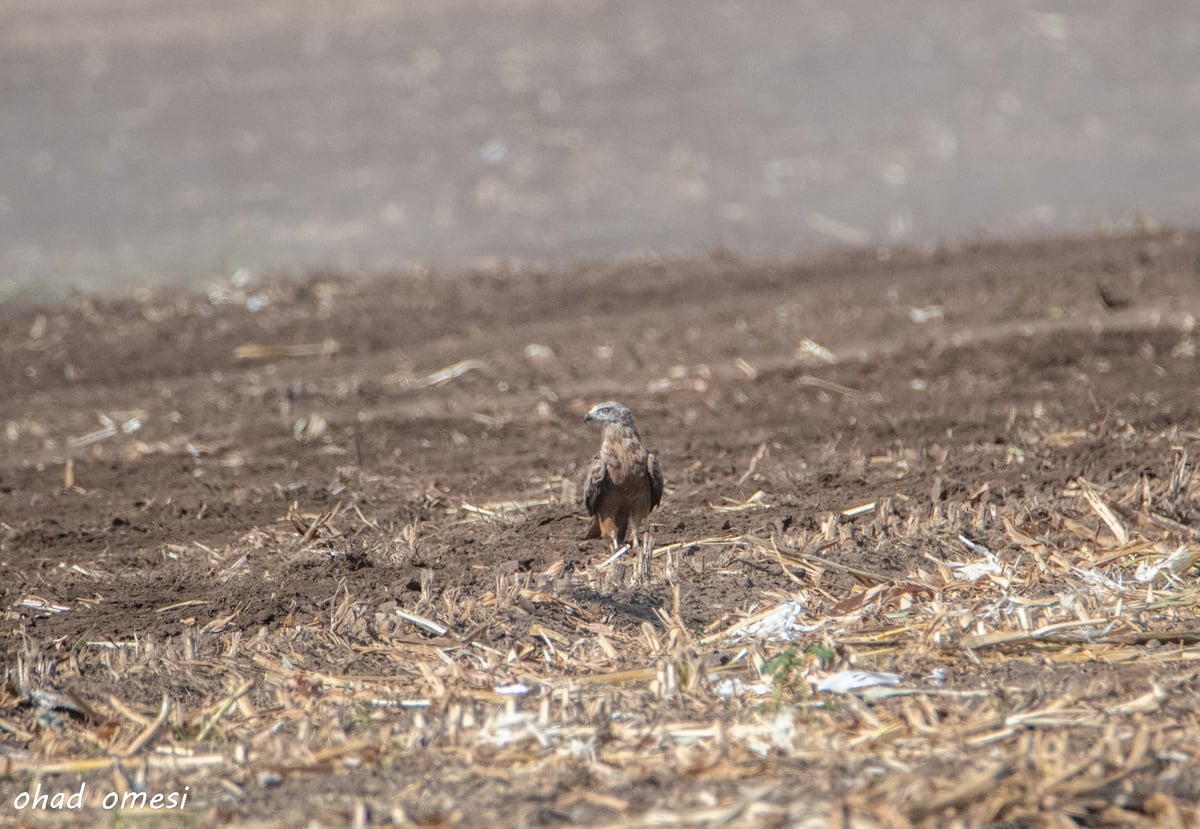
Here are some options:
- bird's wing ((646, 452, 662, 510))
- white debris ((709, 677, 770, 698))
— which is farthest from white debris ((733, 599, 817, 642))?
bird's wing ((646, 452, 662, 510))

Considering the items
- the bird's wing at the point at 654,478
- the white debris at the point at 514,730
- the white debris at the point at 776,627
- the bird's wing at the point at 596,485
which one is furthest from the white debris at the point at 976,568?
the white debris at the point at 514,730

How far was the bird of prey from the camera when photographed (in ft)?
24.3

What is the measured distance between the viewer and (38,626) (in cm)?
637

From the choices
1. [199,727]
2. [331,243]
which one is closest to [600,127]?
[331,243]

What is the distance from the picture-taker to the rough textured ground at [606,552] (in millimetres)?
4695

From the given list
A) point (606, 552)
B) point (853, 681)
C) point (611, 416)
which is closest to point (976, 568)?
point (853, 681)

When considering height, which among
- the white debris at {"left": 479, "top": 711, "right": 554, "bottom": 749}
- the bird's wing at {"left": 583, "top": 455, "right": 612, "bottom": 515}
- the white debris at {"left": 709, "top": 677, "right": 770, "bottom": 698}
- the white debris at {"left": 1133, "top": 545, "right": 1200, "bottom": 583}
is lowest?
the white debris at {"left": 479, "top": 711, "right": 554, "bottom": 749}

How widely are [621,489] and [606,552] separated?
1.52 feet

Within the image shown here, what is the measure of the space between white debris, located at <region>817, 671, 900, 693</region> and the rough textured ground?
0.19 ft

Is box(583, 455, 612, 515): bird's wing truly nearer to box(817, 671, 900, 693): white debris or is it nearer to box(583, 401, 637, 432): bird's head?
box(583, 401, 637, 432): bird's head

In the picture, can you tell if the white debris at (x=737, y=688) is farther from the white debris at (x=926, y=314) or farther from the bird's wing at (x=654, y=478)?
the white debris at (x=926, y=314)

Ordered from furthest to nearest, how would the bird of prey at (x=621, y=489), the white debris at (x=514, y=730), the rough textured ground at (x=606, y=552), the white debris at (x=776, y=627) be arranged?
the bird of prey at (x=621, y=489) < the white debris at (x=776, y=627) < the white debris at (x=514, y=730) < the rough textured ground at (x=606, y=552)

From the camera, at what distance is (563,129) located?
62.2 feet

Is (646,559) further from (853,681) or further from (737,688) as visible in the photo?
(853,681)
